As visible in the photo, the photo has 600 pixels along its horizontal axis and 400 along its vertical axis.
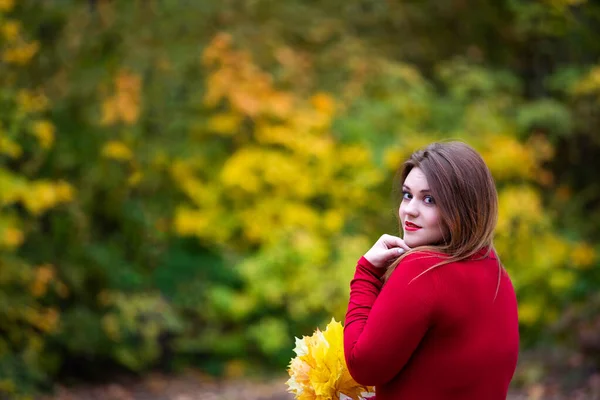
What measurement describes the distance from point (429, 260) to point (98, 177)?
5.38m

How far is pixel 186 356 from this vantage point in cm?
722

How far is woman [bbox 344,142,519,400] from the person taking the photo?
1.64 m

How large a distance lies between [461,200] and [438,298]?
261mm

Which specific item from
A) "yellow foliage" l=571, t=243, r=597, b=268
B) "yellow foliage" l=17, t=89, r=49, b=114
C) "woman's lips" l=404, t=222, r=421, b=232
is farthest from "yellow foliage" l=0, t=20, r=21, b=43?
"yellow foliage" l=571, t=243, r=597, b=268

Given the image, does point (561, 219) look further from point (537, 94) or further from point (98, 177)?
point (98, 177)

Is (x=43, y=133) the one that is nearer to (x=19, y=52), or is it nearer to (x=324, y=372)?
(x=19, y=52)

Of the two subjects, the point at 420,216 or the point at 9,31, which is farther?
the point at 9,31

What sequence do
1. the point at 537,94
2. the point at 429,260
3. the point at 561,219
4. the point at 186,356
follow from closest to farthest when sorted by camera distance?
the point at 429,260
the point at 186,356
the point at 561,219
the point at 537,94

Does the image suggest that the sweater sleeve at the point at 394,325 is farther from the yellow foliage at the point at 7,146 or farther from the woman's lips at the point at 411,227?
the yellow foliage at the point at 7,146

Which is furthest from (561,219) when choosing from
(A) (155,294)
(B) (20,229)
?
(B) (20,229)

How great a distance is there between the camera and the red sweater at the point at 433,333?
1.63 meters

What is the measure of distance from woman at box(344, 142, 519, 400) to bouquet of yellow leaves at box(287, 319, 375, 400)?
0.13m

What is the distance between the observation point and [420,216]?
5.91ft

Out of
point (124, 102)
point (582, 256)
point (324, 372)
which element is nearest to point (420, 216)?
point (324, 372)
